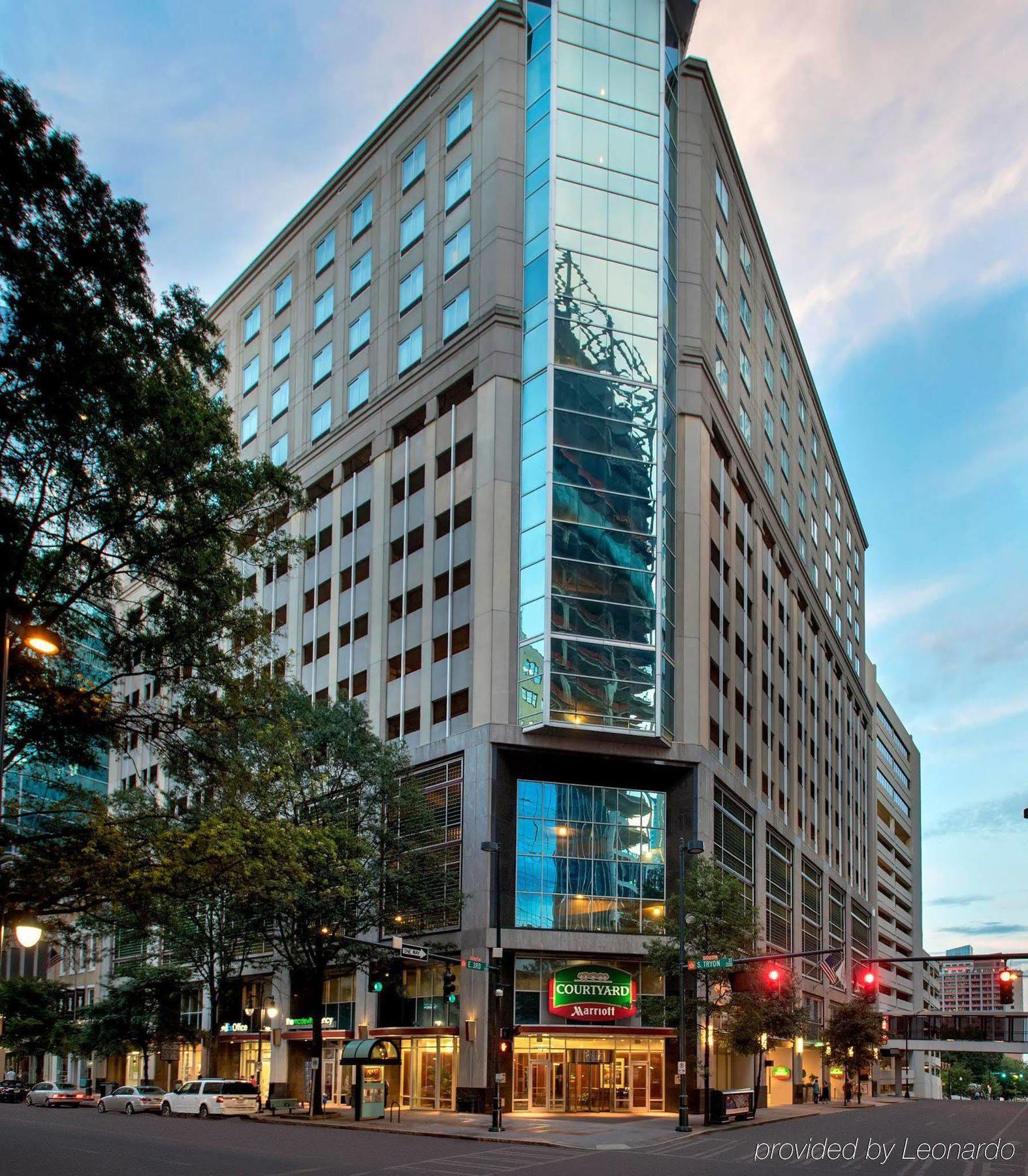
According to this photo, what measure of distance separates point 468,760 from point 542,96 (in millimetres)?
34316

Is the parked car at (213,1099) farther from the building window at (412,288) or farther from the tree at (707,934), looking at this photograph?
the building window at (412,288)

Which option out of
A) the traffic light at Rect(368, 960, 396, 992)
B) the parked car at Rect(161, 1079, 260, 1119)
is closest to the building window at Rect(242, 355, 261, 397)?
the parked car at Rect(161, 1079, 260, 1119)

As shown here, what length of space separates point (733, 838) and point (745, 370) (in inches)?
1176

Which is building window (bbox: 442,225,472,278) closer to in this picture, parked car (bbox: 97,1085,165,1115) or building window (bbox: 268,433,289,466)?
building window (bbox: 268,433,289,466)

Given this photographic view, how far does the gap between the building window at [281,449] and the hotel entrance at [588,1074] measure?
40580mm

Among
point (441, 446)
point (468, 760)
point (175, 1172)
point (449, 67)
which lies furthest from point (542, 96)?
point (175, 1172)

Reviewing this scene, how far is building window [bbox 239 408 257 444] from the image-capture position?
8325cm

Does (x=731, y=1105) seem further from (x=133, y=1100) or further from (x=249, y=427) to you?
(x=249, y=427)

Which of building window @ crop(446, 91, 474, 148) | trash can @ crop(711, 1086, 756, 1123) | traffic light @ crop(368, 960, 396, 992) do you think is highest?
building window @ crop(446, 91, 474, 148)

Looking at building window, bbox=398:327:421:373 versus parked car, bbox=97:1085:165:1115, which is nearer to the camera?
parked car, bbox=97:1085:165:1115

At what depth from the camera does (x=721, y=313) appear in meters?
71.1

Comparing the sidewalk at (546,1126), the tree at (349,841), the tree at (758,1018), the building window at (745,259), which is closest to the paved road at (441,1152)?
the sidewalk at (546,1126)

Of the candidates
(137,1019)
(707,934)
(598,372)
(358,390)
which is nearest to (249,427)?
(358,390)

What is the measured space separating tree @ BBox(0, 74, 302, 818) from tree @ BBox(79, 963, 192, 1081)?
46.3 meters
